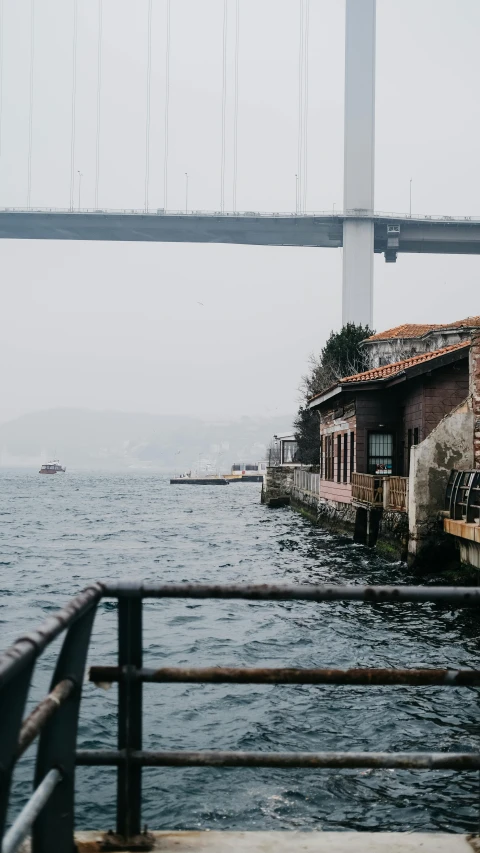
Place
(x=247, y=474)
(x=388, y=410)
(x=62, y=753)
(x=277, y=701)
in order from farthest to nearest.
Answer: (x=247, y=474), (x=388, y=410), (x=277, y=701), (x=62, y=753)

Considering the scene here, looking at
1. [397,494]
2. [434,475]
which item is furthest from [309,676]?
[397,494]

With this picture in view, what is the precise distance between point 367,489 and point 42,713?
75.1 ft

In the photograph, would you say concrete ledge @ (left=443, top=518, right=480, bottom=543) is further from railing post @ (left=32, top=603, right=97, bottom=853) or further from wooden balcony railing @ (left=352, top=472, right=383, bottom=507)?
railing post @ (left=32, top=603, right=97, bottom=853)

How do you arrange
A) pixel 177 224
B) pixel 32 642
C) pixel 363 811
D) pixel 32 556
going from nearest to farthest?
pixel 32 642 → pixel 363 811 → pixel 32 556 → pixel 177 224

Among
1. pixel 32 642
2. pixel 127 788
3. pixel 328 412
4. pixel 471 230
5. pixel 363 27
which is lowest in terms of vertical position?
pixel 127 788

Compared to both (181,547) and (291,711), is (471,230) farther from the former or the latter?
(291,711)

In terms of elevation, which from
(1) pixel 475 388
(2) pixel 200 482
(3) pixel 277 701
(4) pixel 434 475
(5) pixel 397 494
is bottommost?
(3) pixel 277 701

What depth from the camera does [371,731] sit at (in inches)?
306

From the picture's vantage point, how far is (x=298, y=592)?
2768 millimetres

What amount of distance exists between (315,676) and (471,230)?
89.5 metres

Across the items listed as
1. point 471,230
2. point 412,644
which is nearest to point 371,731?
point 412,644

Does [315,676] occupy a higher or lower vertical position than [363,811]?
higher

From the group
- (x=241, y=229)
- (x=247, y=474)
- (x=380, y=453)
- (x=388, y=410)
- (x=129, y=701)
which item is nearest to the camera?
(x=129, y=701)

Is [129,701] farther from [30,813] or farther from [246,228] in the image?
[246,228]
